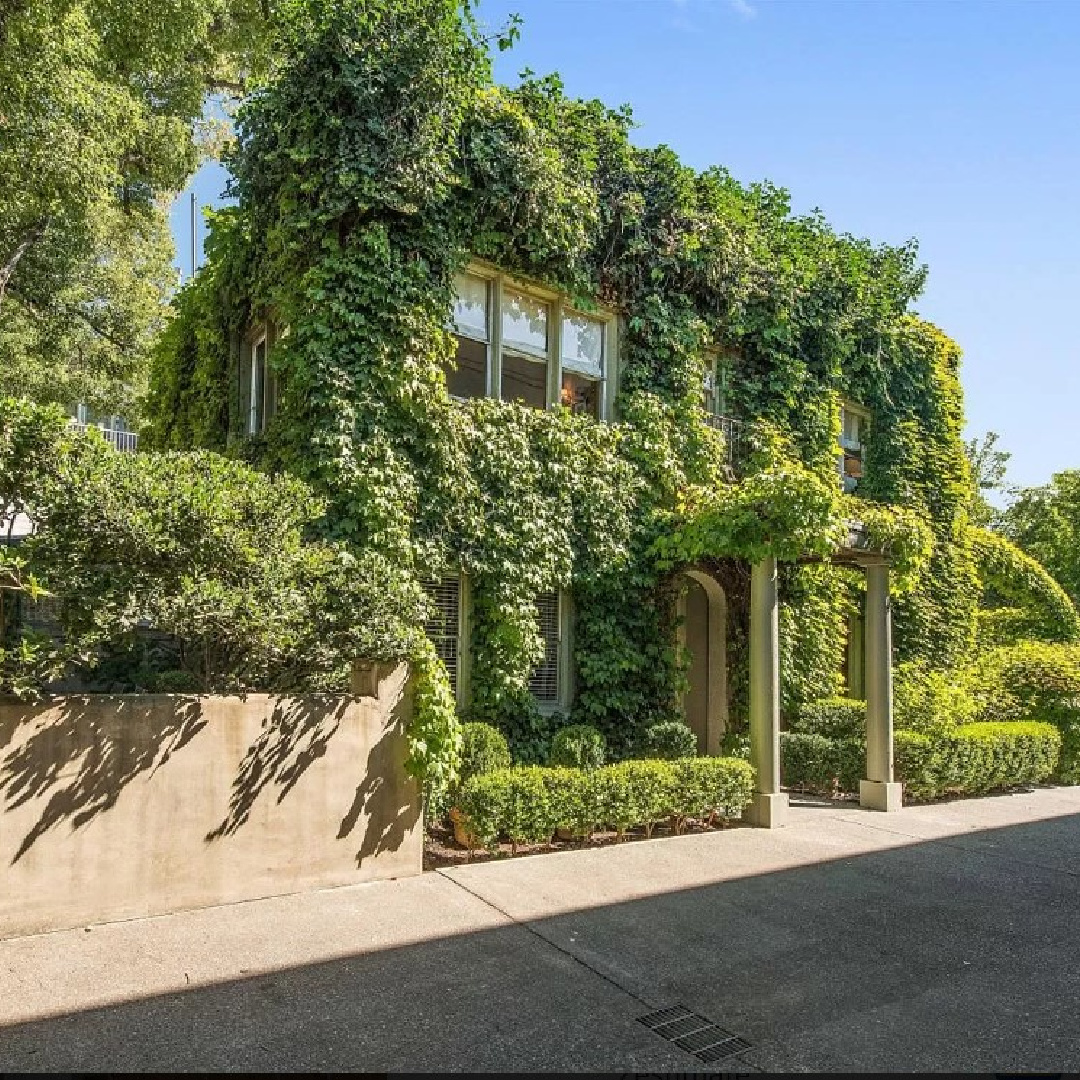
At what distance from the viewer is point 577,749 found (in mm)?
8578

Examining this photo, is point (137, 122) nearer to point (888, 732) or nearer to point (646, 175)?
point (646, 175)

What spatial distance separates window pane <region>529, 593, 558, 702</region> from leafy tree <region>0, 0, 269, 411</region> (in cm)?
1022

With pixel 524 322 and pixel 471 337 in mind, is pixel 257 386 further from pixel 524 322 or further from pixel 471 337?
pixel 524 322

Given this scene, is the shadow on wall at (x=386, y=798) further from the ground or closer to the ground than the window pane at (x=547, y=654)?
closer to the ground

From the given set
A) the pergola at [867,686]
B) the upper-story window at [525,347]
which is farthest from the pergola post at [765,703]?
→ the upper-story window at [525,347]

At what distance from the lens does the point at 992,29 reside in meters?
6.88

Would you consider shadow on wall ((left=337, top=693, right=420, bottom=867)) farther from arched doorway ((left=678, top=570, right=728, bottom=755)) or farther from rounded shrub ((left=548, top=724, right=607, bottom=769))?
arched doorway ((left=678, top=570, right=728, bottom=755))

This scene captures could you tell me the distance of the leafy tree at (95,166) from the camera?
12.5 metres

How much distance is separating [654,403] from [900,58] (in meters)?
4.36

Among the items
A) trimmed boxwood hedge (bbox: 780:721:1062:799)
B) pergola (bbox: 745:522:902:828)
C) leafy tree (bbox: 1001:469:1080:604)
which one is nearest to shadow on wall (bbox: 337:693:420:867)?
pergola (bbox: 745:522:902:828)

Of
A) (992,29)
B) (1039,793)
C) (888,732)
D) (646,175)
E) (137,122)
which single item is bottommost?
(1039,793)

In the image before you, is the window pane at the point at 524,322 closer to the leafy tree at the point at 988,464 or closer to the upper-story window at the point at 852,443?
the upper-story window at the point at 852,443

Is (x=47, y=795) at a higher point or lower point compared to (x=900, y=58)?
lower

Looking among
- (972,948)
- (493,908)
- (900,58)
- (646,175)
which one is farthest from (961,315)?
(493,908)
